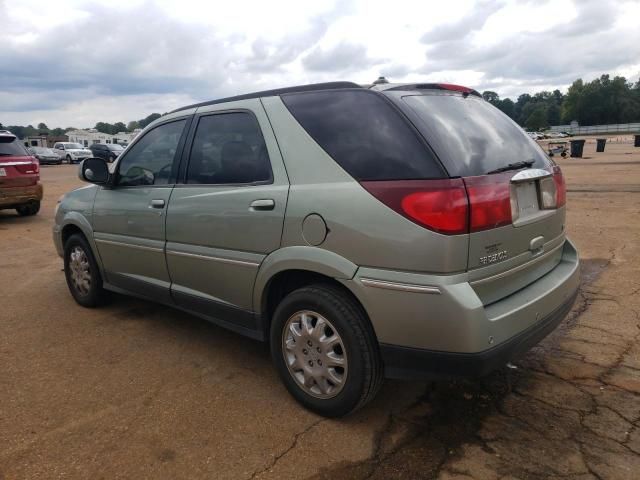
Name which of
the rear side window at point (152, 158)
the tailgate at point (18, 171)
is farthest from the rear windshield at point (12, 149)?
the rear side window at point (152, 158)

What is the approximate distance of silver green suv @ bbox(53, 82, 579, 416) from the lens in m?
2.42

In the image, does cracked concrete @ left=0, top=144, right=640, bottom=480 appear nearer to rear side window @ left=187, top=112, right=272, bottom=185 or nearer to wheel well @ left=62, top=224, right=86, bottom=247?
wheel well @ left=62, top=224, right=86, bottom=247

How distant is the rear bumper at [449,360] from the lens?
7.91 feet

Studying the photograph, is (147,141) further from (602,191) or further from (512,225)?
(602,191)

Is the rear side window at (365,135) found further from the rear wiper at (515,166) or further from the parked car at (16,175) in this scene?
the parked car at (16,175)

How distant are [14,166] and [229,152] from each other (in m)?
8.66

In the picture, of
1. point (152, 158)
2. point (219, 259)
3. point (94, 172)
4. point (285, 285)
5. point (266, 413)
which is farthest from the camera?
point (94, 172)

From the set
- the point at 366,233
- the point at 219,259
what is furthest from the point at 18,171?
the point at 366,233

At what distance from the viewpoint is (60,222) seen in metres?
5.06

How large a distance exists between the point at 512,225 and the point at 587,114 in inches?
5299

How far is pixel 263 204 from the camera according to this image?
9.93ft

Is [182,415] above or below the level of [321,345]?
below

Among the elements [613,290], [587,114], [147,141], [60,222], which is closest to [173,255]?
[147,141]

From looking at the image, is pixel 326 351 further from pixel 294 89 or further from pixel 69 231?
pixel 69 231
